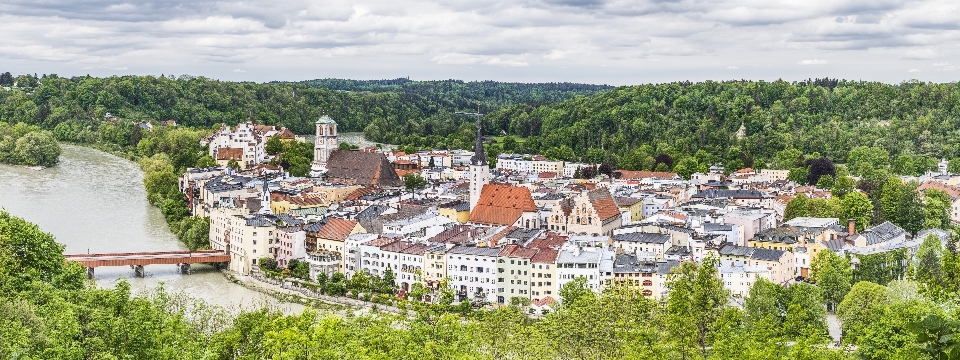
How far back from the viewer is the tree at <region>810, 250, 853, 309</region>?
23.5 m

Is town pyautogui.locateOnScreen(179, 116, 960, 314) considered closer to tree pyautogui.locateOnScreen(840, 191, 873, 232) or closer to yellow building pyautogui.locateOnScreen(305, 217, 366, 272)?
yellow building pyautogui.locateOnScreen(305, 217, 366, 272)

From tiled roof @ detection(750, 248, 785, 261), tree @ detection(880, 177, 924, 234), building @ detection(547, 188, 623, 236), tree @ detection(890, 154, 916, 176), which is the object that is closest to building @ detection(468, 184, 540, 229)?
building @ detection(547, 188, 623, 236)

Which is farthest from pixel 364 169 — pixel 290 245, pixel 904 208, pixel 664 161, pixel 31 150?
pixel 904 208

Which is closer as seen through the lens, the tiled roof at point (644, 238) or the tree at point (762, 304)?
the tree at point (762, 304)

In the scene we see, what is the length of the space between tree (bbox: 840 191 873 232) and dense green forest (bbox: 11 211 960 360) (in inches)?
609

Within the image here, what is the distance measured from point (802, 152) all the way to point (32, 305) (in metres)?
46.0

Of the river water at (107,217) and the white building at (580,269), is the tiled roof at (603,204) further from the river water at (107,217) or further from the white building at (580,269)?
the river water at (107,217)

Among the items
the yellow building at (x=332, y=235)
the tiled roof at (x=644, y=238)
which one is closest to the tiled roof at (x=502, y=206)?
the tiled roof at (x=644, y=238)

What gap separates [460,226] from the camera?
28875 mm

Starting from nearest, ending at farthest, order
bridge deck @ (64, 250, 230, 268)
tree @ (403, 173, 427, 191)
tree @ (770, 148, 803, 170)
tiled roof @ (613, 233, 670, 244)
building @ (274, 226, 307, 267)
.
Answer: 1. bridge deck @ (64, 250, 230, 268)
2. tiled roof @ (613, 233, 670, 244)
3. building @ (274, 226, 307, 267)
4. tree @ (403, 173, 427, 191)
5. tree @ (770, 148, 803, 170)

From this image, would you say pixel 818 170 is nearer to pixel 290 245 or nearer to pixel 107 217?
pixel 290 245

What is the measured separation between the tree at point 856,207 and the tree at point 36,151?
38.5 meters

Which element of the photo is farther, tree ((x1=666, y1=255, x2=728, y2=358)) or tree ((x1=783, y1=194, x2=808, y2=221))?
tree ((x1=783, y1=194, x2=808, y2=221))

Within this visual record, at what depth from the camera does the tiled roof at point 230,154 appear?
163ft
